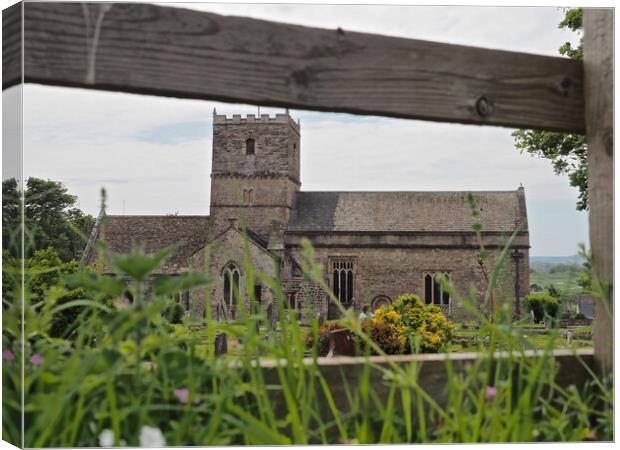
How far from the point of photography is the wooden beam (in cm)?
204

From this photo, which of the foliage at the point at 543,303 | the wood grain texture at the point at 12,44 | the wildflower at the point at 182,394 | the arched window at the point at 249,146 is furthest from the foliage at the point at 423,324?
the arched window at the point at 249,146

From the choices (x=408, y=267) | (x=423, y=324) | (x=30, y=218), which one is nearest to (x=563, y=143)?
(x=423, y=324)

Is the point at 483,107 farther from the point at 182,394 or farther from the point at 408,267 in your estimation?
the point at 408,267

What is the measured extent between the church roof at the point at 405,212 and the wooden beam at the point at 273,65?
38161 mm

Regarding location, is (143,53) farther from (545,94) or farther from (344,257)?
(344,257)

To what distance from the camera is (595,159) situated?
2.65m

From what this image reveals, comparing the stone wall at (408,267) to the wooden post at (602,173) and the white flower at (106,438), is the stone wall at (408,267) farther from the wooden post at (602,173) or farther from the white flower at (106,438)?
the white flower at (106,438)

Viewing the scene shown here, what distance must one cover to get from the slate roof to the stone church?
56 millimetres

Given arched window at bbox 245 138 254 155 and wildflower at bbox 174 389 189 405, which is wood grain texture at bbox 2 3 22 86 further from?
arched window at bbox 245 138 254 155

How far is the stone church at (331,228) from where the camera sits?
3881cm

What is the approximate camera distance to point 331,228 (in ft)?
135

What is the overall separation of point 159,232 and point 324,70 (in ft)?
128

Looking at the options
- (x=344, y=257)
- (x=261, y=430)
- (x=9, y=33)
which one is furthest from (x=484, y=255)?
(x=344, y=257)

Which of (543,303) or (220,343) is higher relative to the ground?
(543,303)
